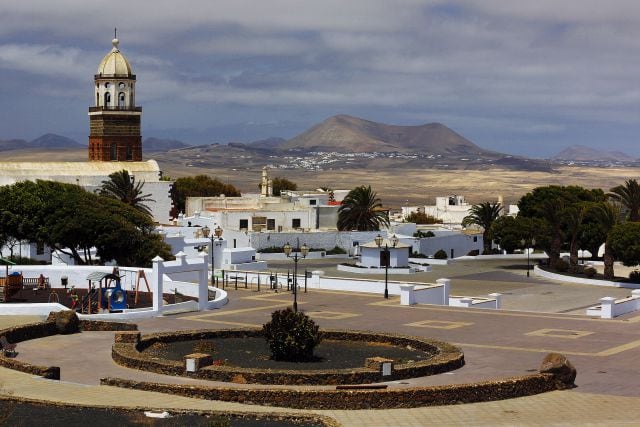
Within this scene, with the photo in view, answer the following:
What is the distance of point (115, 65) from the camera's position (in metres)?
105

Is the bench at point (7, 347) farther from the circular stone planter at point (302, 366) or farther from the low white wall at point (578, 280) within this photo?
the low white wall at point (578, 280)

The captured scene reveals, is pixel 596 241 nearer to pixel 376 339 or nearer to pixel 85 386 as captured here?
pixel 376 339

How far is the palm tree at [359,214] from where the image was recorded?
293 feet

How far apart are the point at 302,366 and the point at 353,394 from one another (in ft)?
17.8

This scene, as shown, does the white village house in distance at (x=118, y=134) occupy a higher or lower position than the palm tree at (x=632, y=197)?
higher

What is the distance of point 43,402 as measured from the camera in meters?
22.8

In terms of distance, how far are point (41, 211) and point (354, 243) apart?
31335 millimetres

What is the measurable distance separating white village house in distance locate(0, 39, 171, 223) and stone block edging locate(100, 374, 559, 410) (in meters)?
70.9

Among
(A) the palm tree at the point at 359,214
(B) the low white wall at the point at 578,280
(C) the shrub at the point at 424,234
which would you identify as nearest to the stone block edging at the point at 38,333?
(B) the low white wall at the point at 578,280

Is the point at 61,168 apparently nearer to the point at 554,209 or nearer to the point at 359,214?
the point at 359,214

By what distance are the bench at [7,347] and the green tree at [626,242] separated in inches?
1535

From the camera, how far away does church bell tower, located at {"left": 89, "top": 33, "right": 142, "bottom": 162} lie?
4154 inches

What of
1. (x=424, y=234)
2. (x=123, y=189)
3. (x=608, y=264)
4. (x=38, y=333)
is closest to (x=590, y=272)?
(x=608, y=264)

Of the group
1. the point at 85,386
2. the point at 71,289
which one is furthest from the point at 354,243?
the point at 85,386
